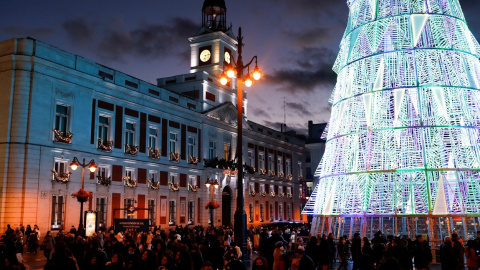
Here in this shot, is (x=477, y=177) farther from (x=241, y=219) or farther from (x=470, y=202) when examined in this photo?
(x=241, y=219)

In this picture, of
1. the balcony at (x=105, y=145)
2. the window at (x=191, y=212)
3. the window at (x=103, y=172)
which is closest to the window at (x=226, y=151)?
the window at (x=191, y=212)

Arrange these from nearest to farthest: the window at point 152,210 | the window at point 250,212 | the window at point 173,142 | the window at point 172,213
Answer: the window at point 152,210 → the window at point 172,213 → the window at point 173,142 → the window at point 250,212

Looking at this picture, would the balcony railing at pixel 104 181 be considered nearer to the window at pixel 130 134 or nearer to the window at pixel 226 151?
the window at pixel 130 134

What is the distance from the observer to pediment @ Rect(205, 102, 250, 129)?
170ft

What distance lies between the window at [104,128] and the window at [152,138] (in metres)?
5.39

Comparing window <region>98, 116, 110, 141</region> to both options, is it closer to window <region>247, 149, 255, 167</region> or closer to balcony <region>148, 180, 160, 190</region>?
balcony <region>148, 180, 160, 190</region>

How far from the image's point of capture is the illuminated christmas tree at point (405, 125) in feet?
68.6

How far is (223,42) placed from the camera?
5616 cm

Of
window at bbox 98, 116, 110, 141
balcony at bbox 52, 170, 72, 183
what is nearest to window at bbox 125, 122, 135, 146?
window at bbox 98, 116, 110, 141

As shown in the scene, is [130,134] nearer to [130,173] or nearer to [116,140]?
[116,140]

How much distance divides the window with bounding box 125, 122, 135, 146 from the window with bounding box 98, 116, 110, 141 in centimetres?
237

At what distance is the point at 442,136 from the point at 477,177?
2608 mm

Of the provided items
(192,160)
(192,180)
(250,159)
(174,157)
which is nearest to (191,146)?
(192,160)

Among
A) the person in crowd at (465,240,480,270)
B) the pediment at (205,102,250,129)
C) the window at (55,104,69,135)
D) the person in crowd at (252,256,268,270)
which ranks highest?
the pediment at (205,102,250,129)
